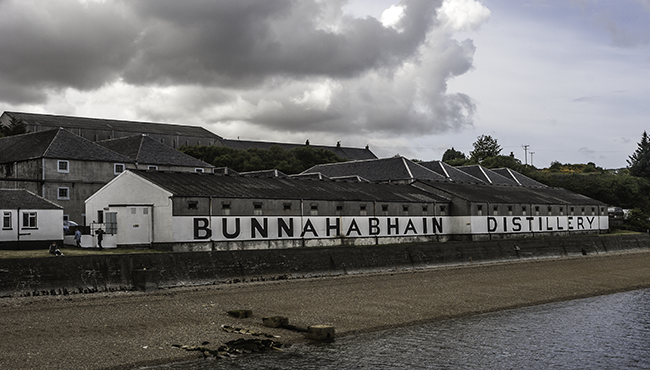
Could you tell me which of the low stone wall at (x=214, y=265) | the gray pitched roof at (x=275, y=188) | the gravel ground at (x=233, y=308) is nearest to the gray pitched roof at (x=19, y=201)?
the gray pitched roof at (x=275, y=188)

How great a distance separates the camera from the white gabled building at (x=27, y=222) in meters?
37.3

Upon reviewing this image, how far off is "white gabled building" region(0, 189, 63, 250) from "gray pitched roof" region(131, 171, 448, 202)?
6153mm

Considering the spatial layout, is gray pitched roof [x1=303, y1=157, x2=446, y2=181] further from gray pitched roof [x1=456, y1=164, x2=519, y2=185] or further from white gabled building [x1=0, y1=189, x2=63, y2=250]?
white gabled building [x1=0, y1=189, x2=63, y2=250]

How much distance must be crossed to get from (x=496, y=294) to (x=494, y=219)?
28.6m

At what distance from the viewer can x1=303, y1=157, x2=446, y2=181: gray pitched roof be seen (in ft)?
236

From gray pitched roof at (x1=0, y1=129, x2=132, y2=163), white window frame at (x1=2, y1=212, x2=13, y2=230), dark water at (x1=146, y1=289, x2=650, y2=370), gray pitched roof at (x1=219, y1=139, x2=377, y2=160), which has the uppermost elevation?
gray pitched roof at (x1=219, y1=139, x2=377, y2=160)

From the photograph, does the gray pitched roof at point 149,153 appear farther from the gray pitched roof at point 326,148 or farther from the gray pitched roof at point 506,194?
the gray pitched roof at point 326,148

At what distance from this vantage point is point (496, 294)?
32.6 metres

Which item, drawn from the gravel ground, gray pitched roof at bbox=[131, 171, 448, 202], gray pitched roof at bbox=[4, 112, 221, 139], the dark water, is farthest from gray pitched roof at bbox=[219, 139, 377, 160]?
the dark water

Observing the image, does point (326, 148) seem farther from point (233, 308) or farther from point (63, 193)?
point (233, 308)

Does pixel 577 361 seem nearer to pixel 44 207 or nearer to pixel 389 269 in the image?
pixel 389 269

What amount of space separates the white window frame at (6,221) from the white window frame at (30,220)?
0.89 metres

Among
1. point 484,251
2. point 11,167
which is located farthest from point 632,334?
point 11,167

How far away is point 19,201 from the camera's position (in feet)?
127
